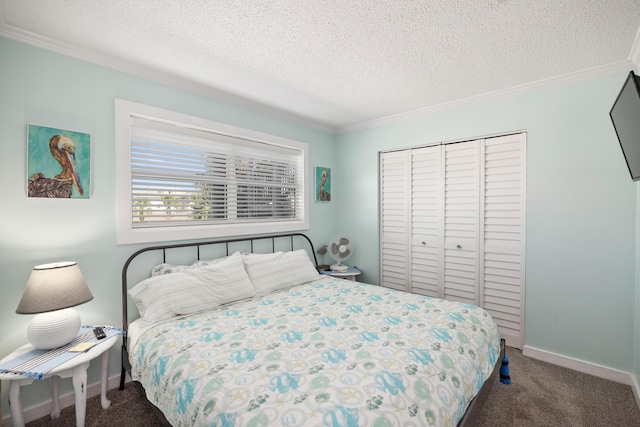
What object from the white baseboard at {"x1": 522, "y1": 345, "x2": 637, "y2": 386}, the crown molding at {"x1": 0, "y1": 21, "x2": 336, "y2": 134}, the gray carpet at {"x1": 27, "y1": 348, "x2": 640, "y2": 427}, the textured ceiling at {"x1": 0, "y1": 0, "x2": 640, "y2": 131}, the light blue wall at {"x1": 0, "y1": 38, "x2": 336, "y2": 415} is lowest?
the gray carpet at {"x1": 27, "y1": 348, "x2": 640, "y2": 427}

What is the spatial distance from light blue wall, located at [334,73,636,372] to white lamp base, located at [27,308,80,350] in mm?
3816

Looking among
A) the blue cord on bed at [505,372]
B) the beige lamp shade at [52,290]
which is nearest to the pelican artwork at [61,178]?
the beige lamp shade at [52,290]

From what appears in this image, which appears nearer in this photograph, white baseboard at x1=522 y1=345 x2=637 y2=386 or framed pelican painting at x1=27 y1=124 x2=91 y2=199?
framed pelican painting at x1=27 y1=124 x2=91 y2=199

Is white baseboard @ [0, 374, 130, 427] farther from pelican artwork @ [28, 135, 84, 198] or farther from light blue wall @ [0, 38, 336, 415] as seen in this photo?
pelican artwork @ [28, 135, 84, 198]

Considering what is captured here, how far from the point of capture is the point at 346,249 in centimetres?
390

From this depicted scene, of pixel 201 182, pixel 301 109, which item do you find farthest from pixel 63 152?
pixel 301 109

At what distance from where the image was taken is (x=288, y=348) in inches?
67.3

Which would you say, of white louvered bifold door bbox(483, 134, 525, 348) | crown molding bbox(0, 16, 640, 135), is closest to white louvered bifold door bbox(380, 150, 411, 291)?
crown molding bbox(0, 16, 640, 135)

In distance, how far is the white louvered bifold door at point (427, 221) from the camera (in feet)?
11.4

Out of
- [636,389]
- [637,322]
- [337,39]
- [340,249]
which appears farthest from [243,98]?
[636,389]

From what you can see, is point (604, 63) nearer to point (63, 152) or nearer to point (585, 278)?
point (585, 278)

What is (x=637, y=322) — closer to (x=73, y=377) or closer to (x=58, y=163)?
(x=73, y=377)

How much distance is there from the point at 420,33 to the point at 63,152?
266 centimetres

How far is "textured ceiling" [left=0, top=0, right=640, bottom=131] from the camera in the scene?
1.73 m
